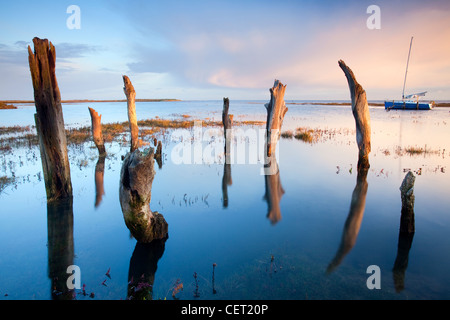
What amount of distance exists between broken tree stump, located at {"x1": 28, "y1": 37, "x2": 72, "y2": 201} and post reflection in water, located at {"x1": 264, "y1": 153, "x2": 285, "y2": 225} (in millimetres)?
6688

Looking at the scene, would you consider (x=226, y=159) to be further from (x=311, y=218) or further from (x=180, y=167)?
(x=311, y=218)

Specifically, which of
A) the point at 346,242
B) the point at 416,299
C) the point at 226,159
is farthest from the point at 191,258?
the point at 226,159

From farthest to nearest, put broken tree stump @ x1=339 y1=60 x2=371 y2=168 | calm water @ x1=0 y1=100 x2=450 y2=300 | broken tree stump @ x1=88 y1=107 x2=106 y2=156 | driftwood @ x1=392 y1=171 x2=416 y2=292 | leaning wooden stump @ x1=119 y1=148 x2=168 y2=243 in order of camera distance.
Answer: broken tree stump @ x1=88 y1=107 x2=106 y2=156 → broken tree stump @ x1=339 y1=60 x2=371 y2=168 → leaning wooden stump @ x1=119 y1=148 x2=168 y2=243 → driftwood @ x1=392 y1=171 x2=416 y2=292 → calm water @ x1=0 y1=100 x2=450 y2=300

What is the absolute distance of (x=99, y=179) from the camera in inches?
428

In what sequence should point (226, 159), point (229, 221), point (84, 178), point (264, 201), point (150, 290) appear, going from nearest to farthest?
point (150, 290), point (229, 221), point (264, 201), point (84, 178), point (226, 159)

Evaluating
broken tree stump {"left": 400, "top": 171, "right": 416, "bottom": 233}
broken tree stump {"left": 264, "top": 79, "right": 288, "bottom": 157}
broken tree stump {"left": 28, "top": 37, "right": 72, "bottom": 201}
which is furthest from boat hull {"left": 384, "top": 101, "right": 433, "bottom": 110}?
broken tree stump {"left": 28, "top": 37, "right": 72, "bottom": 201}

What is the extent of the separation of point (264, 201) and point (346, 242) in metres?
3.14

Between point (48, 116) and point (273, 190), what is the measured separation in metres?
7.84

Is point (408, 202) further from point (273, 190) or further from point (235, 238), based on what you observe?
point (273, 190)

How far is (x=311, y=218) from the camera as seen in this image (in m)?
7.48

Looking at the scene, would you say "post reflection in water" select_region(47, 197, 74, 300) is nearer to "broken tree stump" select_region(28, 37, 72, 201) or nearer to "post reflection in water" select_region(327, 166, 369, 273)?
"broken tree stump" select_region(28, 37, 72, 201)

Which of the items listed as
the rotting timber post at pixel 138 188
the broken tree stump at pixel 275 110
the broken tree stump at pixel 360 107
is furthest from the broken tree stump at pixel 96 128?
the broken tree stump at pixel 360 107

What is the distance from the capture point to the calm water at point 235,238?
4594 mm

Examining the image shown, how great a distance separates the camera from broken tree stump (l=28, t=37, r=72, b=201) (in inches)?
285
